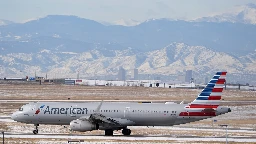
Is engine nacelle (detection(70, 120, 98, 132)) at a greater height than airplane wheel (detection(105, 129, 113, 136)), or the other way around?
engine nacelle (detection(70, 120, 98, 132))

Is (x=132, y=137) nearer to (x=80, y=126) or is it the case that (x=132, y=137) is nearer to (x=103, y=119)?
(x=103, y=119)

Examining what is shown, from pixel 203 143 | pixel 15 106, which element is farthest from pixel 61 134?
pixel 15 106

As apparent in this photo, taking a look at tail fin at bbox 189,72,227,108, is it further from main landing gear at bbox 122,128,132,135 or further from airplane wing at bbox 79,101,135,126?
airplane wing at bbox 79,101,135,126

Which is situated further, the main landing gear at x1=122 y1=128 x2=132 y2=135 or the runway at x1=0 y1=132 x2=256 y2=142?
the main landing gear at x1=122 y1=128 x2=132 y2=135

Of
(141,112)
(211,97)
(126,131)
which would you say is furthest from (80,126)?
(211,97)

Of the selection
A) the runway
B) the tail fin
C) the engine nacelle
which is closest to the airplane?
the tail fin

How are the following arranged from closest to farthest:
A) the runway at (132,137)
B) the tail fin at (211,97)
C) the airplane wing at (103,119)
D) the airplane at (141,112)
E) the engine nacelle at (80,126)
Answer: the runway at (132,137), the engine nacelle at (80,126), the airplane wing at (103,119), the airplane at (141,112), the tail fin at (211,97)

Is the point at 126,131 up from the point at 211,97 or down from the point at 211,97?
down

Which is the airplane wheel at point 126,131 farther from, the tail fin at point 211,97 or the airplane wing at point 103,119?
the tail fin at point 211,97

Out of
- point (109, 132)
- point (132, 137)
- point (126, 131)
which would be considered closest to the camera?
point (132, 137)

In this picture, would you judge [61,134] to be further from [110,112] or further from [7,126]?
[7,126]

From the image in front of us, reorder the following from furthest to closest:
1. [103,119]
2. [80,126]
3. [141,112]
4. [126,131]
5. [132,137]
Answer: [126,131] → [141,112] → [103,119] → [80,126] → [132,137]

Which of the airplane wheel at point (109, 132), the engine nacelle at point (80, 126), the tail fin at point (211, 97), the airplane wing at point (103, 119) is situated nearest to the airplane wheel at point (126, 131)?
the airplane wing at point (103, 119)

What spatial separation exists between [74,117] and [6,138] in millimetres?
9699
